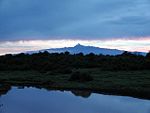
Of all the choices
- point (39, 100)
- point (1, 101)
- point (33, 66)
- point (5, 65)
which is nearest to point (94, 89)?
point (39, 100)

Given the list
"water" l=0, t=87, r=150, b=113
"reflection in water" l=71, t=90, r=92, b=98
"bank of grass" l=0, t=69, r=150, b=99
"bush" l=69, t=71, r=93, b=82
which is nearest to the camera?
"water" l=0, t=87, r=150, b=113

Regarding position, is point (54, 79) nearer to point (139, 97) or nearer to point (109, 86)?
point (109, 86)

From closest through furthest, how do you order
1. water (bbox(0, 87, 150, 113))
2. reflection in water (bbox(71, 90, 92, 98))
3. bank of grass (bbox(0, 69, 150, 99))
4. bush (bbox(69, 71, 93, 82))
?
water (bbox(0, 87, 150, 113)), reflection in water (bbox(71, 90, 92, 98)), bank of grass (bbox(0, 69, 150, 99)), bush (bbox(69, 71, 93, 82))

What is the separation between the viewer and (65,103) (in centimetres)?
2681

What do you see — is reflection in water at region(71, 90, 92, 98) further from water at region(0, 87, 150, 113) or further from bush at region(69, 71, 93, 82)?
bush at region(69, 71, 93, 82)

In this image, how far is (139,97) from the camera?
92.5 ft

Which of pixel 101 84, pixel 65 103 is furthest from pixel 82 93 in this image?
pixel 65 103

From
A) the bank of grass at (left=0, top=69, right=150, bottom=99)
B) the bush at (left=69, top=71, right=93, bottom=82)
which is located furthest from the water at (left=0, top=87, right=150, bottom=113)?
the bush at (left=69, top=71, right=93, bottom=82)

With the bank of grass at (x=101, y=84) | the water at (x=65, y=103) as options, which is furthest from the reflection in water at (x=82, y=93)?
the bank of grass at (x=101, y=84)

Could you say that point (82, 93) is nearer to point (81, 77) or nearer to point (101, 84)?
point (101, 84)

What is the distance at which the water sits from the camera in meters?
23.4

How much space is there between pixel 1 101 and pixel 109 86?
31.6ft

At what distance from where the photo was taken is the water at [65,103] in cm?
2342

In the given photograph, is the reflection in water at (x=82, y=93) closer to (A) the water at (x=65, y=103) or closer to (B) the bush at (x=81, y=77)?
(A) the water at (x=65, y=103)
